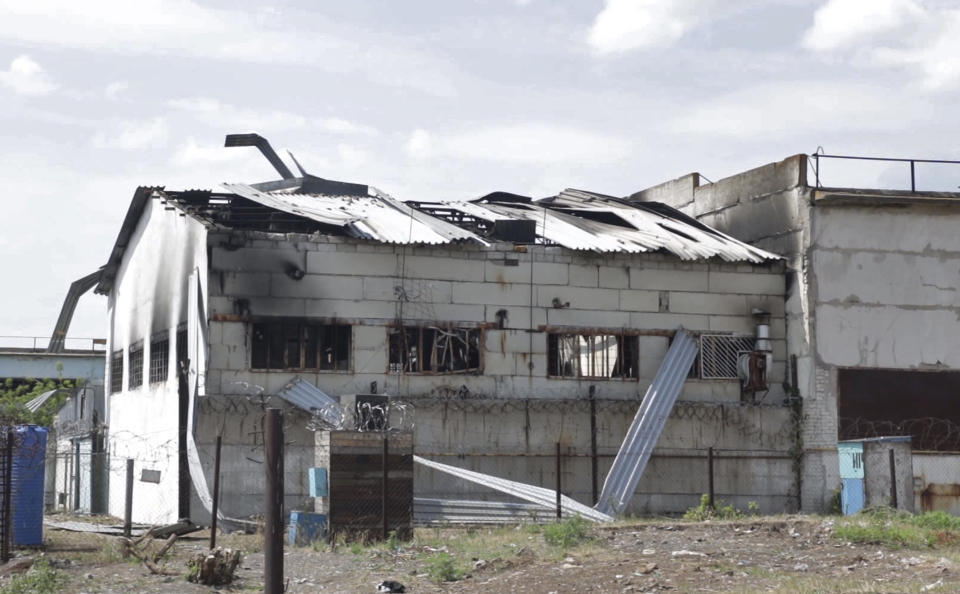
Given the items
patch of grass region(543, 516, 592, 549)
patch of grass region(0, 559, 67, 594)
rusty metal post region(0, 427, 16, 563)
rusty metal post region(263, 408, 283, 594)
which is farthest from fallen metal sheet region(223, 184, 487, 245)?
rusty metal post region(263, 408, 283, 594)

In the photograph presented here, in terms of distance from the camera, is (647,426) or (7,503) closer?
(7,503)

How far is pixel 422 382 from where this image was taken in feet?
83.4

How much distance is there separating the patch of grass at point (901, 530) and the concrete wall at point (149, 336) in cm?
1236

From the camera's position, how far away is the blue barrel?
64.0 feet

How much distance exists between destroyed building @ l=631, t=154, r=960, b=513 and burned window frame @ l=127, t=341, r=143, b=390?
1451cm

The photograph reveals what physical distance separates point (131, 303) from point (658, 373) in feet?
44.3

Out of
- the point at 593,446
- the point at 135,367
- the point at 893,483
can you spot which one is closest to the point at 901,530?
the point at 893,483

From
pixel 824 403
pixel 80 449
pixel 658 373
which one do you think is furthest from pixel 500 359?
pixel 80 449

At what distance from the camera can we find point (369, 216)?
2700cm

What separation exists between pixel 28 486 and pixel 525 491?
839 cm

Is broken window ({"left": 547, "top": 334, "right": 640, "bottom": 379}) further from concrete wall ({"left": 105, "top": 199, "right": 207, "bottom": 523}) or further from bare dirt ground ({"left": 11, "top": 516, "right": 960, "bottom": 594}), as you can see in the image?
concrete wall ({"left": 105, "top": 199, "right": 207, "bottom": 523})

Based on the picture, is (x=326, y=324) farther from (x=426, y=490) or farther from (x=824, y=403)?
(x=824, y=403)

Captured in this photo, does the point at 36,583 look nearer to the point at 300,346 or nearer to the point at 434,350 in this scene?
the point at 300,346

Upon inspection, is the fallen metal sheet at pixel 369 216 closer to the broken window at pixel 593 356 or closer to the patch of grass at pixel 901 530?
the broken window at pixel 593 356
